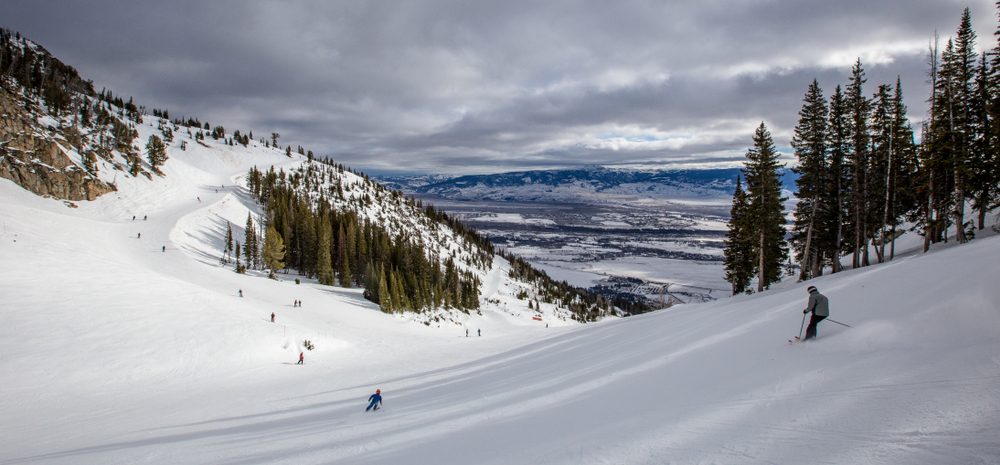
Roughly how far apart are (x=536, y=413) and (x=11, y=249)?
139ft

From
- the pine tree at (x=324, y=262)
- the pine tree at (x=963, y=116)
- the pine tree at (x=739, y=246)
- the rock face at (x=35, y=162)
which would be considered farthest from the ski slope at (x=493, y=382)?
the rock face at (x=35, y=162)

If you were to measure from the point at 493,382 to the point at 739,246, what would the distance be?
27.1 metres

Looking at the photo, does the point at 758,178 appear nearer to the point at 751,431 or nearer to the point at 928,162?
the point at 928,162

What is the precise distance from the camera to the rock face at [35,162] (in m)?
47.2

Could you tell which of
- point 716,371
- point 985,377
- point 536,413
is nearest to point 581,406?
point 536,413

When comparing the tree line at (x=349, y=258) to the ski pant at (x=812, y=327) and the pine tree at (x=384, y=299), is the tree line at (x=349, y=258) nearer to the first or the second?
the pine tree at (x=384, y=299)

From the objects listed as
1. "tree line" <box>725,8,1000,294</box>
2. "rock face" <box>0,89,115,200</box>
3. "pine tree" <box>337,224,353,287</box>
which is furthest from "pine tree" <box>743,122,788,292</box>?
"rock face" <box>0,89,115,200</box>

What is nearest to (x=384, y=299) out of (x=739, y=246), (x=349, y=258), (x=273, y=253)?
(x=273, y=253)

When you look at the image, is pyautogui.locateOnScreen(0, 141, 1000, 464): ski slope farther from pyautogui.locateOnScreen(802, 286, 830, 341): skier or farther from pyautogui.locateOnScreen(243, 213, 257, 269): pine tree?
pyautogui.locateOnScreen(243, 213, 257, 269): pine tree

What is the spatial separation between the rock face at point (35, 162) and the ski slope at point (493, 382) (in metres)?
27.9

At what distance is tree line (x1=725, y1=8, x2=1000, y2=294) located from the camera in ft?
68.1

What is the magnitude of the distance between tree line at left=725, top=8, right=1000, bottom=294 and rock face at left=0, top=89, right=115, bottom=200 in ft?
265

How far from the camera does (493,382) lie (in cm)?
1422

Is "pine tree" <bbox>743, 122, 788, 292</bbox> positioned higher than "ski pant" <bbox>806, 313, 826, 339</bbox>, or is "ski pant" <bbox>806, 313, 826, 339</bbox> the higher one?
"pine tree" <bbox>743, 122, 788, 292</bbox>
